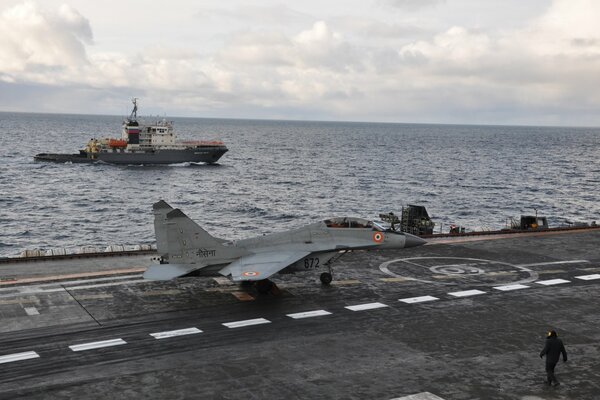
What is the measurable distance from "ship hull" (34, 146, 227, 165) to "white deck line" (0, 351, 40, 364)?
4606 inches

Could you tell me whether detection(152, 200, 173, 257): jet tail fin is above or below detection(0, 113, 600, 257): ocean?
above

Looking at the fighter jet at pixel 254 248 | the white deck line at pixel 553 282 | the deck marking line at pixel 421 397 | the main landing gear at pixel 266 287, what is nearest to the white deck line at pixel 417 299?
the fighter jet at pixel 254 248

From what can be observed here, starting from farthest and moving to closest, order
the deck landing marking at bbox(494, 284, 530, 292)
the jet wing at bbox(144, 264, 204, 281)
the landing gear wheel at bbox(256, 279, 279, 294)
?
the deck landing marking at bbox(494, 284, 530, 292), the landing gear wheel at bbox(256, 279, 279, 294), the jet wing at bbox(144, 264, 204, 281)

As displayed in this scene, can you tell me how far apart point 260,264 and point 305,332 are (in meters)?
4.53

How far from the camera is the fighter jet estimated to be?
24.2m

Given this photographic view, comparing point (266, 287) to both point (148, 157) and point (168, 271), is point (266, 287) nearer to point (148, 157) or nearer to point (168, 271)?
point (168, 271)

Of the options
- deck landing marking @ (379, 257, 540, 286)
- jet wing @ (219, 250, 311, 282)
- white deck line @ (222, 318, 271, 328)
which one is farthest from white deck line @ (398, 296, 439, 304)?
white deck line @ (222, 318, 271, 328)

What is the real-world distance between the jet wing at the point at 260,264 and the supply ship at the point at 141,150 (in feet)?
366

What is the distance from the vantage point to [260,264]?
24.3 metres

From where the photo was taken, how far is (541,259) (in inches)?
1321

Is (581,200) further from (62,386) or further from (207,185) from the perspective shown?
(62,386)

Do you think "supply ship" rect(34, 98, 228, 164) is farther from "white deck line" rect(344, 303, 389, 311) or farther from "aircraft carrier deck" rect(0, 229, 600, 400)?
"white deck line" rect(344, 303, 389, 311)

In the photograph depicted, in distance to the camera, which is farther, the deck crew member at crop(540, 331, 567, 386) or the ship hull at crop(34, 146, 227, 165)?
the ship hull at crop(34, 146, 227, 165)

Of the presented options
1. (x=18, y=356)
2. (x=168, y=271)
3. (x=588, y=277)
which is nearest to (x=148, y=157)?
(x=168, y=271)
